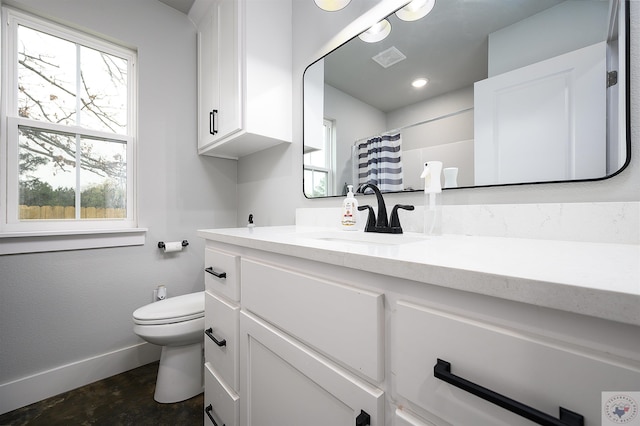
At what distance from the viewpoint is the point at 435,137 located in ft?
3.39

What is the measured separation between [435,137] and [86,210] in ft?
6.75

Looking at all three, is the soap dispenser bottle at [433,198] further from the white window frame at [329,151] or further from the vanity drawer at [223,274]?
the vanity drawer at [223,274]

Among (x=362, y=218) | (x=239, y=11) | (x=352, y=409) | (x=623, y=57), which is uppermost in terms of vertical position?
(x=239, y=11)

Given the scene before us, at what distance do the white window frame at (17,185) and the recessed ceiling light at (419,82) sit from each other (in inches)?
72.4

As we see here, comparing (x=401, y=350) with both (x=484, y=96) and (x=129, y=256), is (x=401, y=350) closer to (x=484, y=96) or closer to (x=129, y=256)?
(x=484, y=96)

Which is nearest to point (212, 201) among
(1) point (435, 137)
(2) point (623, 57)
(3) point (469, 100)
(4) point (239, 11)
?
(4) point (239, 11)

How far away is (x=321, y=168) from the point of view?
1497mm

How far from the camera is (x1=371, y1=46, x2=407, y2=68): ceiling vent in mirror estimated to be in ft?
3.76

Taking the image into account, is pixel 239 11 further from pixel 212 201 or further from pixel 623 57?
pixel 623 57

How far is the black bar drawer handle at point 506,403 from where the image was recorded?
31 cm

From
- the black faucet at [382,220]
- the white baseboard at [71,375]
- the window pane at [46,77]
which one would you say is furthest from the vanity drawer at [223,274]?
the window pane at [46,77]

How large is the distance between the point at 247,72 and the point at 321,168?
0.67 metres

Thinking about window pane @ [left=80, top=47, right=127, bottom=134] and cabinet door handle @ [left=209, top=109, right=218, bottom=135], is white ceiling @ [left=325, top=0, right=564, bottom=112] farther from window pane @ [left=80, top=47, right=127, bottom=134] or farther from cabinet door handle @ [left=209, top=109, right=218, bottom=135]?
window pane @ [left=80, top=47, right=127, bottom=134]

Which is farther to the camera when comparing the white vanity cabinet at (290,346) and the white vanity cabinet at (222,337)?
the white vanity cabinet at (222,337)
